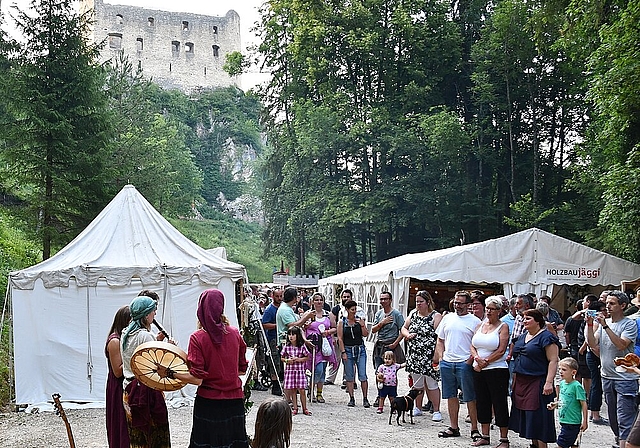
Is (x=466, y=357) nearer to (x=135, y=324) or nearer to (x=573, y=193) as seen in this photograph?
(x=135, y=324)

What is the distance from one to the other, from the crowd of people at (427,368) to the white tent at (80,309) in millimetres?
1552

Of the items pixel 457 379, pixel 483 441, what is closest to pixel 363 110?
pixel 457 379

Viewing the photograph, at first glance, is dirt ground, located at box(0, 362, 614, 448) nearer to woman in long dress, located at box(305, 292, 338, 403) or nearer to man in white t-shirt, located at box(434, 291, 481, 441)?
man in white t-shirt, located at box(434, 291, 481, 441)

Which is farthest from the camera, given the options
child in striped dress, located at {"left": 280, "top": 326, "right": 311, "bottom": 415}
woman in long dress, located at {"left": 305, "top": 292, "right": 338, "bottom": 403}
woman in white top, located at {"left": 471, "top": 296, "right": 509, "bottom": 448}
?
woman in long dress, located at {"left": 305, "top": 292, "right": 338, "bottom": 403}

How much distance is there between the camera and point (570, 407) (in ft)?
20.8

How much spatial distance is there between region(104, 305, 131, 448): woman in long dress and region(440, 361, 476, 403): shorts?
3.81m

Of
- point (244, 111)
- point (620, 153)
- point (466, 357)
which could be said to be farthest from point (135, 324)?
point (244, 111)

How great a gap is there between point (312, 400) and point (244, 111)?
5533 centimetres

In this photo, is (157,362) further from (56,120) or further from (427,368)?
(56,120)

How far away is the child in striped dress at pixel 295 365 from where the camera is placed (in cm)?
912

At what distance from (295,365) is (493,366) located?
9.81ft

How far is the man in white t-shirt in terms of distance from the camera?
7512 mm

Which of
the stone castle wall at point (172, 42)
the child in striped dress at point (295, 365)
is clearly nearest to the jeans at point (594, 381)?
the child in striped dress at point (295, 365)

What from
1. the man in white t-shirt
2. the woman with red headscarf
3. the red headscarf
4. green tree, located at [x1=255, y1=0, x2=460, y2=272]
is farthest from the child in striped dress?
green tree, located at [x1=255, y1=0, x2=460, y2=272]
